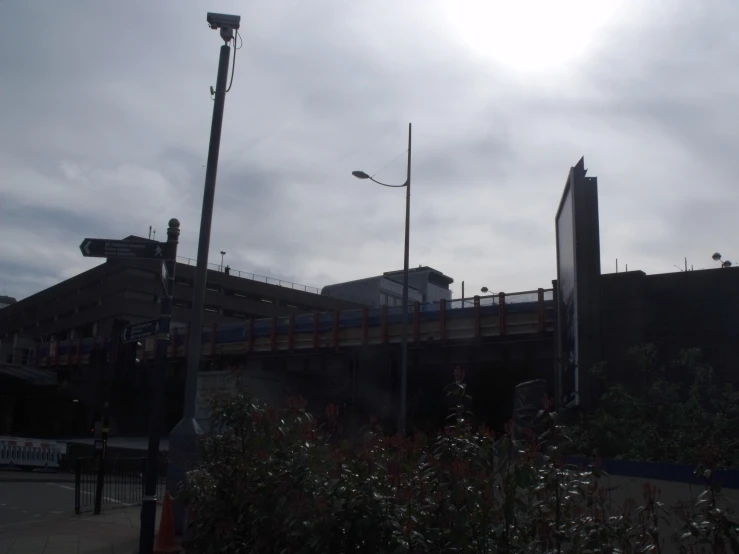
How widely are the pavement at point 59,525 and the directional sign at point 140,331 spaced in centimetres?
286

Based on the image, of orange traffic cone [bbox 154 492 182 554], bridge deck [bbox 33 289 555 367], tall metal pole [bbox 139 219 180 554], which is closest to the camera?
tall metal pole [bbox 139 219 180 554]

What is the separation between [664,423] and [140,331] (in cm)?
666

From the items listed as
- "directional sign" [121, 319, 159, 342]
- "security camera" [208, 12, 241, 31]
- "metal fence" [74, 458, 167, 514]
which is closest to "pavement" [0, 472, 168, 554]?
"metal fence" [74, 458, 167, 514]

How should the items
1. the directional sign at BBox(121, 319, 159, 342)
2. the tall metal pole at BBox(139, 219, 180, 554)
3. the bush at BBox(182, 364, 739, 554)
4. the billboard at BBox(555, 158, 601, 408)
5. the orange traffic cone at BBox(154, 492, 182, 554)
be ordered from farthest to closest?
the billboard at BBox(555, 158, 601, 408) → the orange traffic cone at BBox(154, 492, 182, 554) → the directional sign at BBox(121, 319, 159, 342) → the tall metal pole at BBox(139, 219, 180, 554) → the bush at BBox(182, 364, 739, 554)

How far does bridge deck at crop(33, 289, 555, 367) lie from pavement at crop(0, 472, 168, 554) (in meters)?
9.45

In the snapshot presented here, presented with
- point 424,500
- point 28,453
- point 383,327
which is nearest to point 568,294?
point 424,500

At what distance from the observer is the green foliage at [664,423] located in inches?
345

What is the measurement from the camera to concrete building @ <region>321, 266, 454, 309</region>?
67.2m

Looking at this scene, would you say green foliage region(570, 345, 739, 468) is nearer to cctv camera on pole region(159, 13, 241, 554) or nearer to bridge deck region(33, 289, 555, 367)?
cctv camera on pole region(159, 13, 241, 554)

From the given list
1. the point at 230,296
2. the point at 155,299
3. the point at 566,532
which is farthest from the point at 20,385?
the point at 566,532

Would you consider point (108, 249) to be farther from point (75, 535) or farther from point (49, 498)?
point (49, 498)

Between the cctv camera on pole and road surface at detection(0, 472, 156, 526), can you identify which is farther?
road surface at detection(0, 472, 156, 526)

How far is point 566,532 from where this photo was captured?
3.88 m

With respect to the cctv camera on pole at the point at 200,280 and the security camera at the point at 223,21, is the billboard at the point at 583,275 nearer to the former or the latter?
the cctv camera on pole at the point at 200,280
